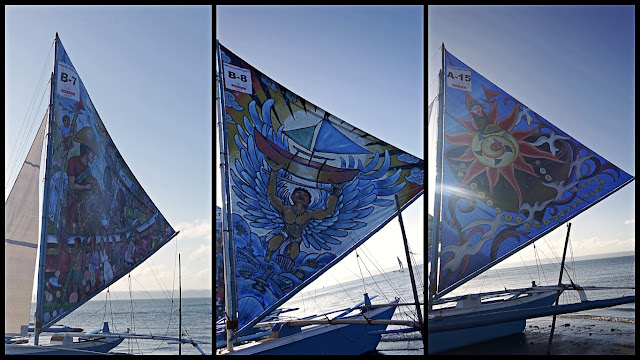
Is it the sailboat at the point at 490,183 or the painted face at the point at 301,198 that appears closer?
the painted face at the point at 301,198

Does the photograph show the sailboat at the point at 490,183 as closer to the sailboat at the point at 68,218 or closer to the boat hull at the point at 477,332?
the boat hull at the point at 477,332

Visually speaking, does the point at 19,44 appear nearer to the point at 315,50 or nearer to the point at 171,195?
the point at 171,195

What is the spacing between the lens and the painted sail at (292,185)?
207 inches

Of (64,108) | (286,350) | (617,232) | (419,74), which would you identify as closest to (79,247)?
(64,108)

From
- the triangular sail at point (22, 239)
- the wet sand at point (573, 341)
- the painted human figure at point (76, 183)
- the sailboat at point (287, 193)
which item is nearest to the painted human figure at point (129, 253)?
the painted human figure at point (76, 183)

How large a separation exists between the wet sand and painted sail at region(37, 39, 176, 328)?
4.21 m

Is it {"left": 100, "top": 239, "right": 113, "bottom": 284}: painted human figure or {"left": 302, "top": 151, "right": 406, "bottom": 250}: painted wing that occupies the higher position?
→ {"left": 302, "top": 151, "right": 406, "bottom": 250}: painted wing

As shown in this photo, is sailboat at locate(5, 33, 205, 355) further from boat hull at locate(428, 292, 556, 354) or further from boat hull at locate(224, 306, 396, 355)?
boat hull at locate(428, 292, 556, 354)

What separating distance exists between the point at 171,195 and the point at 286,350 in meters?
2.06

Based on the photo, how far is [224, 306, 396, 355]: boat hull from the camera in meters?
5.70

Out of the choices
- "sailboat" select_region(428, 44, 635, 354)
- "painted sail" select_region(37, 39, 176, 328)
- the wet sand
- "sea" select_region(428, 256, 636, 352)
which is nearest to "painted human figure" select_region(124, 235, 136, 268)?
"painted sail" select_region(37, 39, 176, 328)

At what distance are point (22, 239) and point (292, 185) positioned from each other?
11.1 feet

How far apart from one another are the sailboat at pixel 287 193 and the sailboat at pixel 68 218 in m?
1.89

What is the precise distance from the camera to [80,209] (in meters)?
6.21
